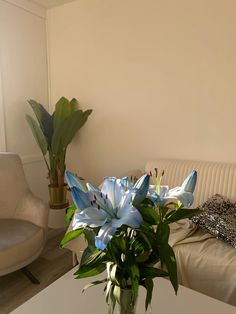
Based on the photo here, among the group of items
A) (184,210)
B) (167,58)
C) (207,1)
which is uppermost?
(207,1)

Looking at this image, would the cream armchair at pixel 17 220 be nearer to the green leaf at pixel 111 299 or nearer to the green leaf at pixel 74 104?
the green leaf at pixel 74 104

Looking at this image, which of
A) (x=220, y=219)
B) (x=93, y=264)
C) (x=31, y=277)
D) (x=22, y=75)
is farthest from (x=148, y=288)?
(x=22, y=75)

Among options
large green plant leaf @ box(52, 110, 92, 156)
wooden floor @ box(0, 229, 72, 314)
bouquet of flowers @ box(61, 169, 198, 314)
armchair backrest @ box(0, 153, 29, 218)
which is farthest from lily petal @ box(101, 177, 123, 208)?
large green plant leaf @ box(52, 110, 92, 156)

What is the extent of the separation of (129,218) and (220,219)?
1241 millimetres

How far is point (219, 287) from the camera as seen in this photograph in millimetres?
1311

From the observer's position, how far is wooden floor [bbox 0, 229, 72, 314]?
163 centimetres

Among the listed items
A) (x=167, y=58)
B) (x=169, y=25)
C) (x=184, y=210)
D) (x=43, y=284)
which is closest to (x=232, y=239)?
(x=184, y=210)

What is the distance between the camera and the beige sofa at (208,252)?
1.31 metres

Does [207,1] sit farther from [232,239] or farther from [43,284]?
[43,284]

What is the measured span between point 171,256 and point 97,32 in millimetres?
2471

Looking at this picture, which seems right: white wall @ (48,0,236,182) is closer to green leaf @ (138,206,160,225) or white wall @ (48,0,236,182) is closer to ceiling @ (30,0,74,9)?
ceiling @ (30,0,74,9)

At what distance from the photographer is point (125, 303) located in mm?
643

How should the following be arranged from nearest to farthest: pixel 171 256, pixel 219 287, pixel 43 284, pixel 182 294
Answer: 1. pixel 171 256
2. pixel 182 294
3. pixel 219 287
4. pixel 43 284

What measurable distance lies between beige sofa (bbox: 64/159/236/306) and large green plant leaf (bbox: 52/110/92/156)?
1.04m
